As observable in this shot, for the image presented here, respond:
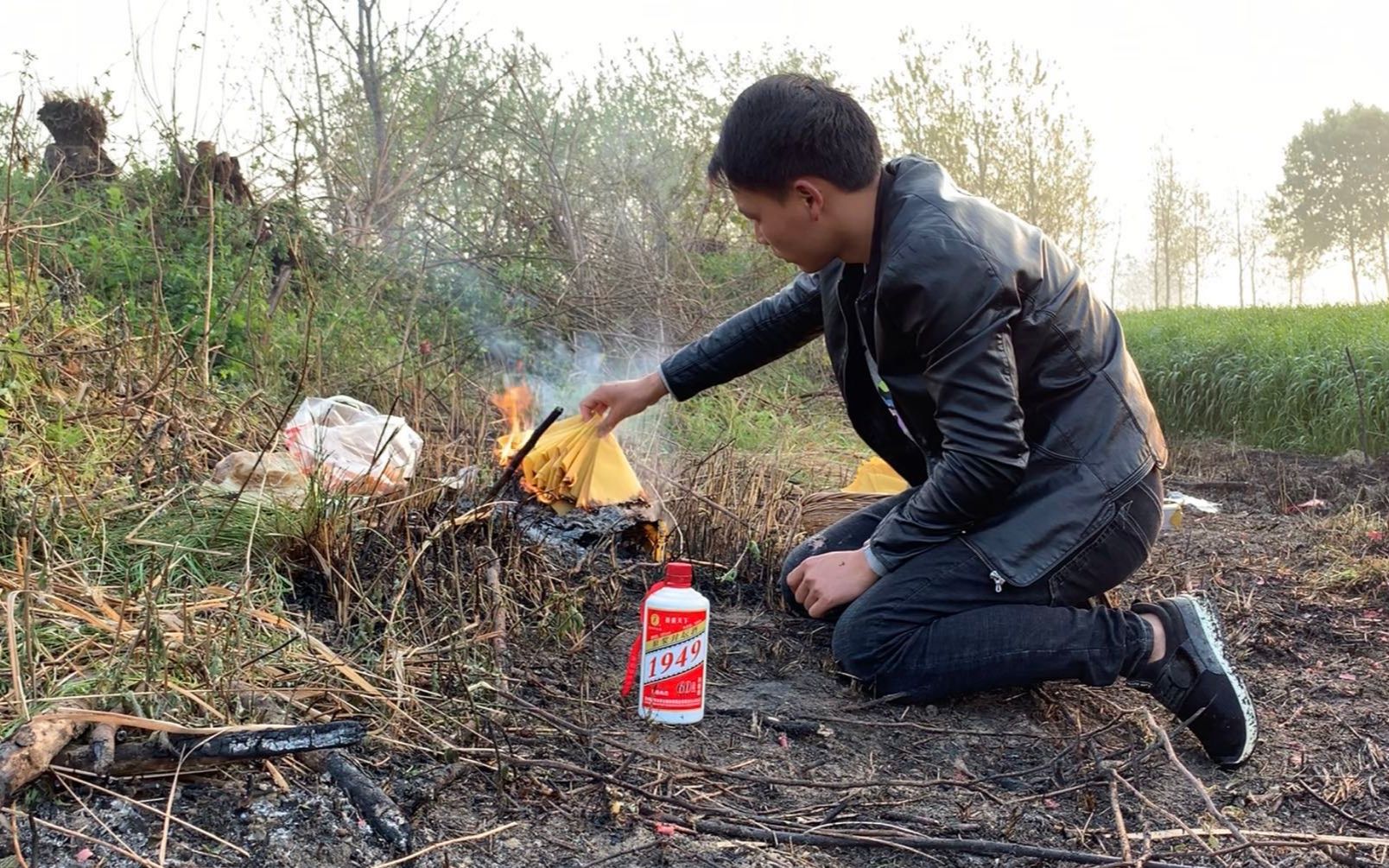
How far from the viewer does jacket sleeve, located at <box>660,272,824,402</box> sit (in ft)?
10.7

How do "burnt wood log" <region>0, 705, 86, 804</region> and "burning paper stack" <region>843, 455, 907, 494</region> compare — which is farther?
"burning paper stack" <region>843, 455, 907, 494</region>

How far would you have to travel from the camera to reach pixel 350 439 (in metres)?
4.05

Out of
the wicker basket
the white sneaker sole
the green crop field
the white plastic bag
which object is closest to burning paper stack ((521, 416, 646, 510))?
the white plastic bag

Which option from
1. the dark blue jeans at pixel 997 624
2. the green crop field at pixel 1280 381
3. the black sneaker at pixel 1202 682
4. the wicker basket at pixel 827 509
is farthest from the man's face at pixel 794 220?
the green crop field at pixel 1280 381

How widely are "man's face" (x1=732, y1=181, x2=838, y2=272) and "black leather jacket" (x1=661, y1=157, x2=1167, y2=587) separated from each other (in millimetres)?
145

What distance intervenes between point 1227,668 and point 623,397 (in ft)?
6.15

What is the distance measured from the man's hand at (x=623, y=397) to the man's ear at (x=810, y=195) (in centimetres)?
87

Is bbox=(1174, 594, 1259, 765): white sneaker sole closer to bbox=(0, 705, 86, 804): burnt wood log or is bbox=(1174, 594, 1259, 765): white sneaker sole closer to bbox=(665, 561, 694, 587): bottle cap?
bbox=(665, 561, 694, 587): bottle cap

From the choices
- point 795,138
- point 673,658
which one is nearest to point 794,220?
point 795,138

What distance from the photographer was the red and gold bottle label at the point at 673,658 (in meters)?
2.29

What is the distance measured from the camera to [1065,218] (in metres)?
24.0

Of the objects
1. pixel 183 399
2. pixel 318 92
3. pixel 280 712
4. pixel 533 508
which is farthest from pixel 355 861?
pixel 318 92

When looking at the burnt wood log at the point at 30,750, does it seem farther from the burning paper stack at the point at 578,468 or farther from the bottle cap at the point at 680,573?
the burning paper stack at the point at 578,468

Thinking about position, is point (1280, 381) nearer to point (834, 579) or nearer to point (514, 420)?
point (514, 420)
